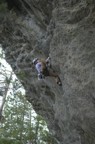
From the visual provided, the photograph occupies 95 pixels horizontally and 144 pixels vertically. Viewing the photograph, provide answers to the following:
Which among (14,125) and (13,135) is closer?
(13,135)

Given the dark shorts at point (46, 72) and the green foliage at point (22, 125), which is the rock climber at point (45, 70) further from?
the green foliage at point (22, 125)

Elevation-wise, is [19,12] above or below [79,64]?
above

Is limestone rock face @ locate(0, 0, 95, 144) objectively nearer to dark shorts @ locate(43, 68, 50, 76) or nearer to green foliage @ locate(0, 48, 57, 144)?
dark shorts @ locate(43, 68, 50, 76)

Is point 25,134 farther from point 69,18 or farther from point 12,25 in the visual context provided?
point 69,18

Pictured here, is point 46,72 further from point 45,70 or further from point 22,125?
point 22,125

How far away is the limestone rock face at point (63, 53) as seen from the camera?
28.2 feet

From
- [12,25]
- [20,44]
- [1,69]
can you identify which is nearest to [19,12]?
[12,25]

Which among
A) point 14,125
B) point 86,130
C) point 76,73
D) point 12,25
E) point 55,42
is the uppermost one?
point 12,25

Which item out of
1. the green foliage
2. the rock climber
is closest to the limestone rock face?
the rock climber

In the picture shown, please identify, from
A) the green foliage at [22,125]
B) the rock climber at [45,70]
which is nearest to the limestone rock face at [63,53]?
the rock climber at [45,70]

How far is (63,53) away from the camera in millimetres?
9336

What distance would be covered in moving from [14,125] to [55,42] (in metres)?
11.8

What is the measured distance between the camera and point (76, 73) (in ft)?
28.7

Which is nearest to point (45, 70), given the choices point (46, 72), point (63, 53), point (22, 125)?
point (46, 72)
